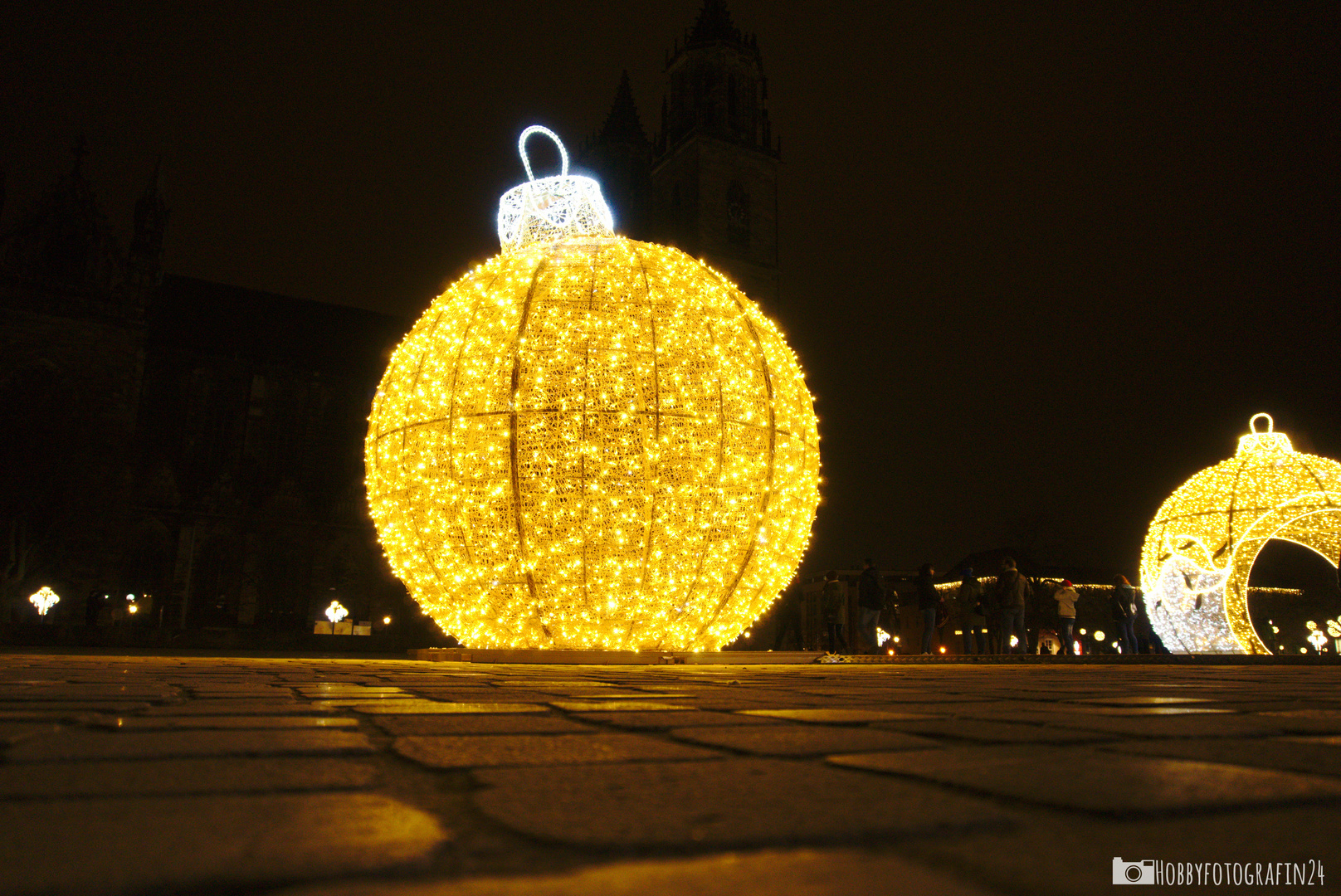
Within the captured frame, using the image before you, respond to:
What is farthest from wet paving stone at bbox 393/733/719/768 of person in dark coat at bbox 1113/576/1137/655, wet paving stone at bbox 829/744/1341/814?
person in dark coat at bbox 1113/576/1137/655

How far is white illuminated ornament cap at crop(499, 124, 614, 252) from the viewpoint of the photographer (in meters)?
8.00

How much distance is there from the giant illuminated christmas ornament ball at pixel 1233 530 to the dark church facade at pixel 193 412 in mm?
24214

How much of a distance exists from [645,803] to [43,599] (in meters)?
33.6

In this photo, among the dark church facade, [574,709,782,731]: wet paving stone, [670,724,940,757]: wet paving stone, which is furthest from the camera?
the dark church facade

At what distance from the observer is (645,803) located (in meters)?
0.94

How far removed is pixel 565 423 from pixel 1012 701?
4473 mm

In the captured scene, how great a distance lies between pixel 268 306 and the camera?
4112cm

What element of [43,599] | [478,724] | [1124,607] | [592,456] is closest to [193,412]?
[43,599]

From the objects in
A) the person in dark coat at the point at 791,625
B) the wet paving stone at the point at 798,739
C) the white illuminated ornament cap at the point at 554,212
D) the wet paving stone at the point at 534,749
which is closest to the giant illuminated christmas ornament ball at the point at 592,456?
the white illuminated ornament cap at the point at 554,212

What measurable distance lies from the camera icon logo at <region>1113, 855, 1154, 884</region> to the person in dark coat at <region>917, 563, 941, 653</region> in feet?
37.6

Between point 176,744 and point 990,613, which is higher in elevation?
point 176,744

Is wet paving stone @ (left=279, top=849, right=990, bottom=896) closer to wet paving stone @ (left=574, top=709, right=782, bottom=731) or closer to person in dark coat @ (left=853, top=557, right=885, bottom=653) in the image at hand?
wet paving stone @ (left=574, top=709, right=782, bottom=731)

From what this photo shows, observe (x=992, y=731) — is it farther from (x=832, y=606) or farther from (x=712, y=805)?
(x=832, y=606)

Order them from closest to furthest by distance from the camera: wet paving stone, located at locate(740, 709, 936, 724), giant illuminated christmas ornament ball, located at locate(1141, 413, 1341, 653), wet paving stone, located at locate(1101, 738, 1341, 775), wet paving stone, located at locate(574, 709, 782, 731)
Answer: wet paving stone, located at locate(1101, 738, 1341, 775) < wet paving stone, located at locate(574, 709, 782, 731) < wet paving stone, located at locate(740, 709, 936, 724) < giant illuminated christmas ornament ball, located at locate(1141, 413, 1341, 653)
